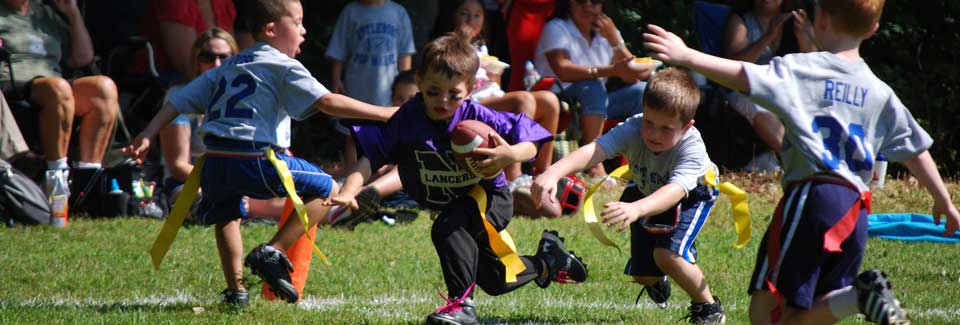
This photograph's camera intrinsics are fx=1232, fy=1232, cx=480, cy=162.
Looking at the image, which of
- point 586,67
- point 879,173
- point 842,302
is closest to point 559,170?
point 842,302

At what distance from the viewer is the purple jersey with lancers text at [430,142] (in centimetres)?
538

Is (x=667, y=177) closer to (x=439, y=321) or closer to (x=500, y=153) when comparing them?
(x=500, y=153)

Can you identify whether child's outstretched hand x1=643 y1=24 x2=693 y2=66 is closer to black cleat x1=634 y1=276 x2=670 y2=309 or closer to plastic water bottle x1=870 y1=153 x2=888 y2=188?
black cleat x1=634 y1=276 x2=670 y2=309

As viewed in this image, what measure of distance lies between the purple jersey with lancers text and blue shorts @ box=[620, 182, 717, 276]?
0.64 meters

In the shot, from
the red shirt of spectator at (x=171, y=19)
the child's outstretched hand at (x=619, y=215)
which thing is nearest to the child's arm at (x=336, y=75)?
the red shirt of spectator at (x=171, y=19)

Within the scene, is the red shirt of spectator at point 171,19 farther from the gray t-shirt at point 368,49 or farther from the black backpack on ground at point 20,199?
the black backpack on ground at point 20,199

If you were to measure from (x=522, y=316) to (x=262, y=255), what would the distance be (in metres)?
1.23

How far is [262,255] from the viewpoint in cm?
554

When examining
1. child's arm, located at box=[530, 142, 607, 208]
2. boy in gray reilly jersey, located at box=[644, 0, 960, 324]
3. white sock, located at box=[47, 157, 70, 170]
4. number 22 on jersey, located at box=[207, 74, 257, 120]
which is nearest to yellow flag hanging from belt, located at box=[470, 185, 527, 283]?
child's arm, located at box=[530, 142, 607, 208]

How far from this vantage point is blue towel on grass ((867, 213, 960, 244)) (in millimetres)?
8539

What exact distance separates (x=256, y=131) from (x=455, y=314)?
1419 mm

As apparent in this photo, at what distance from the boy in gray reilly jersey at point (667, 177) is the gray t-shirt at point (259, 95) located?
1.46m

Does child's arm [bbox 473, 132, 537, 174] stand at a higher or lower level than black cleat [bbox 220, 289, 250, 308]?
higher

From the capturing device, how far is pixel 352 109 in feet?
18.5
